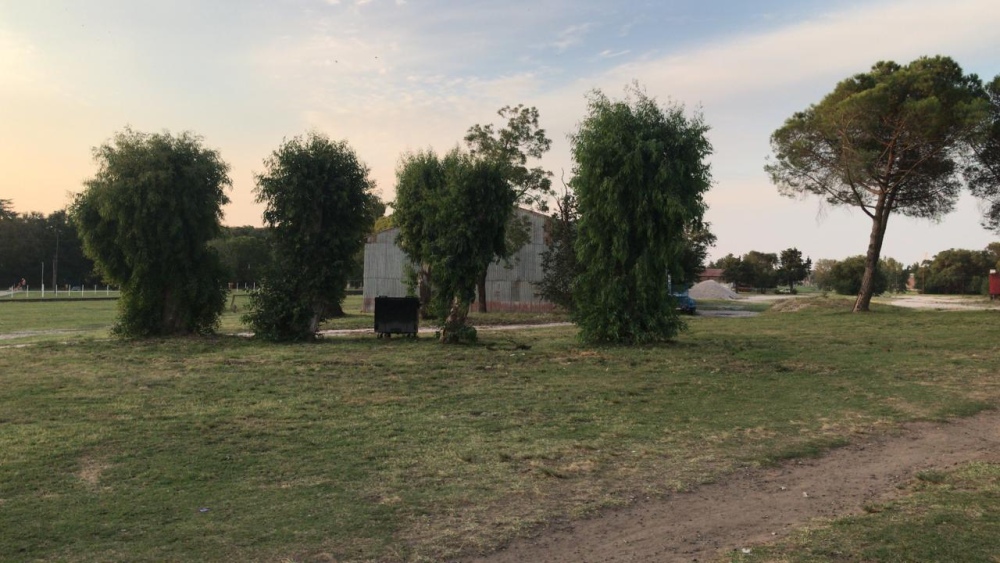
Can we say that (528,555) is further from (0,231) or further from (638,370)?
(0,231)

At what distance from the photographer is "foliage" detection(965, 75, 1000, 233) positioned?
2938cm

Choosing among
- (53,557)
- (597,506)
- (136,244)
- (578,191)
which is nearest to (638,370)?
(578,191)

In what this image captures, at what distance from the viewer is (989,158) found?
31.4 meters

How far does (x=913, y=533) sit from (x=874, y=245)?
3091 centimetres

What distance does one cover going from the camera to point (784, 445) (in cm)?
771

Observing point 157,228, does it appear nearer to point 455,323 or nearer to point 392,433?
point 455,323

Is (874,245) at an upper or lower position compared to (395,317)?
upper

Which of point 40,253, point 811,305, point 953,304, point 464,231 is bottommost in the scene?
point 953,304

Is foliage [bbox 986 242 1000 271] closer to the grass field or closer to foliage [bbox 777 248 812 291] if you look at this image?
foliage [bbox 777 248 812 291]

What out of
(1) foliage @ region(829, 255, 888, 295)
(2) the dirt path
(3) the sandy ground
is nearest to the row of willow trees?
(2) the dirt path

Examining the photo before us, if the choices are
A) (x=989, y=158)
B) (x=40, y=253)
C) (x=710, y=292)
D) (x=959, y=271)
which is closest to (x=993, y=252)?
(x=959, y=271)

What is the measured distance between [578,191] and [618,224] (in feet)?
4.84

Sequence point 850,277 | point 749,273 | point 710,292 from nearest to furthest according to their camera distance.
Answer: point 710,292 < point 850,277 < point 749,273

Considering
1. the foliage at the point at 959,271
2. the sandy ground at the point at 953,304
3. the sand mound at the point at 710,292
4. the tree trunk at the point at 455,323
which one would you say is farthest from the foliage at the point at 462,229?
the foliage at the point at 959,271
